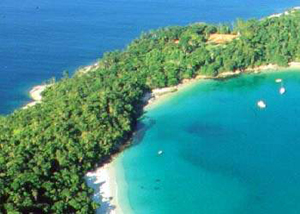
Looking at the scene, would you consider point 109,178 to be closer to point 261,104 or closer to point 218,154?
point 218,154

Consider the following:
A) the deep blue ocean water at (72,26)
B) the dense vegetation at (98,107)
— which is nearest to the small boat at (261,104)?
the dense vegetation at (98,107)

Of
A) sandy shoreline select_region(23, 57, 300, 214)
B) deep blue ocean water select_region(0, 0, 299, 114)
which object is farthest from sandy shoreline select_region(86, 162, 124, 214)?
deep blue ocean water select_region(0, 0, 299, 114)

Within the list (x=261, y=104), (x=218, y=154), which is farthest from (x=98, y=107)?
(x=261, y=104)

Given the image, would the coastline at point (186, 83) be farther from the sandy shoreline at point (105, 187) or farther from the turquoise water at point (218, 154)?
the sandy shoreline at point (105, 187)

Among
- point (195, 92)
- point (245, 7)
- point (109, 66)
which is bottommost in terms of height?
point (195, 92)

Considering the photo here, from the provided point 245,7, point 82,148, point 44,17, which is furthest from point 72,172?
point 245,7

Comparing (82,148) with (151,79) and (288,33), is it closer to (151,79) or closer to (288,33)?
(151,79)
